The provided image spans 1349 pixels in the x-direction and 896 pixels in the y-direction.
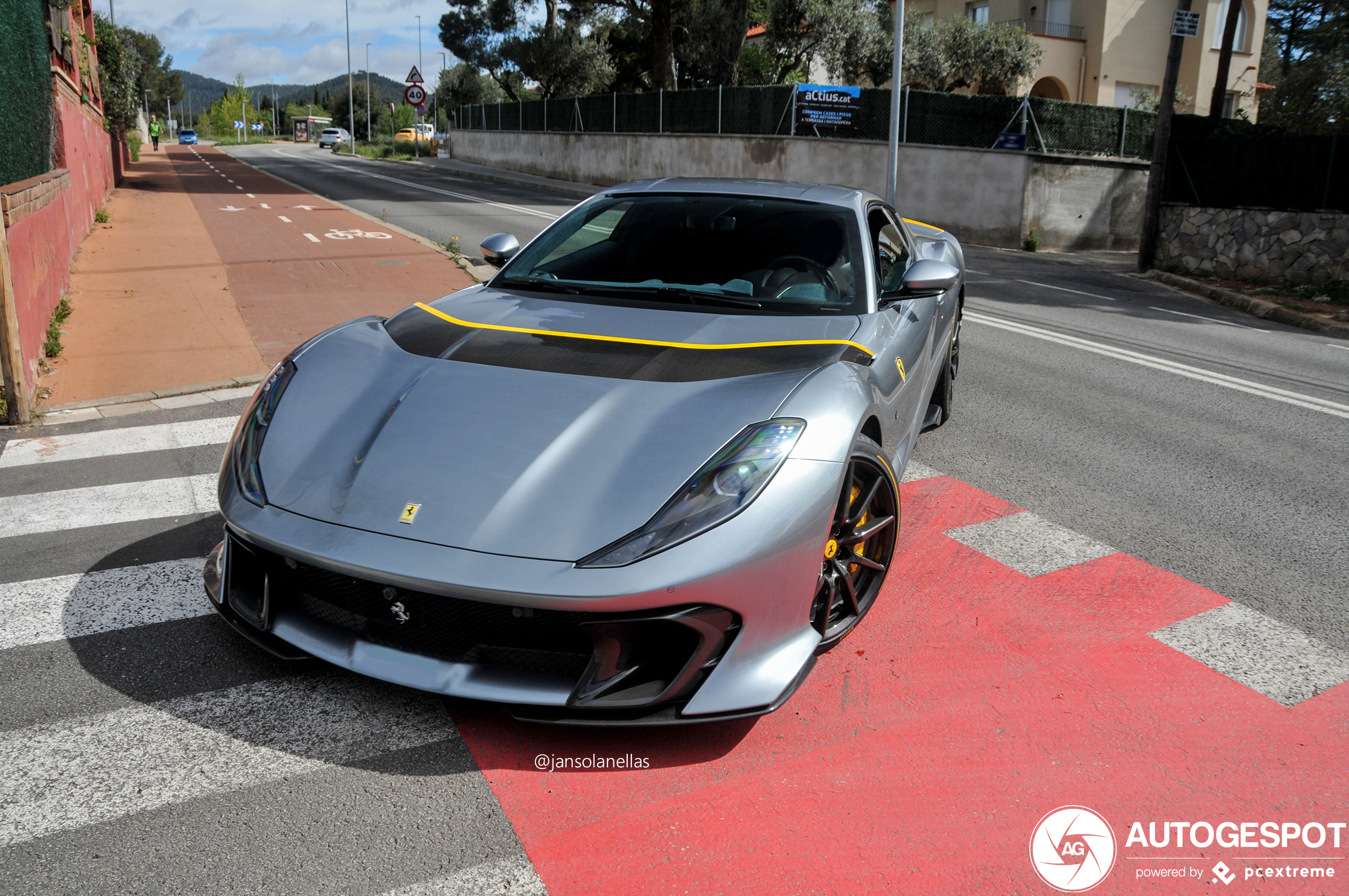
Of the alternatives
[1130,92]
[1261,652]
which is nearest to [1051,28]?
[1130,92]

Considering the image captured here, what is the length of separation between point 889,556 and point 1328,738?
54.4 inches

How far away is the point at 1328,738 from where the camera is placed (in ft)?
9.52

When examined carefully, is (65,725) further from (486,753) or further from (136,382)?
(136,382)

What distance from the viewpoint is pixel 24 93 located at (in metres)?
9.93

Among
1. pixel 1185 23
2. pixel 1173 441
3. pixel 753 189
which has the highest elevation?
pixel 1185 23

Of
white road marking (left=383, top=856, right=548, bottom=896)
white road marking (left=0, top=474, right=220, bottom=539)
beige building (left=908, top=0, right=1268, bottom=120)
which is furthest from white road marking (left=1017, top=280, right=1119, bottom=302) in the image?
beige building (left=908, top=0, right=1268, bottom=120)

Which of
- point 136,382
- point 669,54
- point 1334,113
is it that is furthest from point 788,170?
point 136,382

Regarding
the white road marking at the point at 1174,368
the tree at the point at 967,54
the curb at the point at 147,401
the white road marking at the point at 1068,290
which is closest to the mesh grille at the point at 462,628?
the curb at the point at 147,401

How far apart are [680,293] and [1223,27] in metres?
38.8

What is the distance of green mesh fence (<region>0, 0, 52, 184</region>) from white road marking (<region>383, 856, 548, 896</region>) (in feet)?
27.1

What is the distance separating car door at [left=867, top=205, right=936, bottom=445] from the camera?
3.77 meters

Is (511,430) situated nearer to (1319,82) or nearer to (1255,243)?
(1255,243)

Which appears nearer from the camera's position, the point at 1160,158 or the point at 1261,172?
the point at 1261,172

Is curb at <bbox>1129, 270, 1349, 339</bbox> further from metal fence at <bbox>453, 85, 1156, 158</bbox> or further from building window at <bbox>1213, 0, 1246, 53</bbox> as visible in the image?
building window at <bbox>1213, 0, 1246, 53</bbox>
